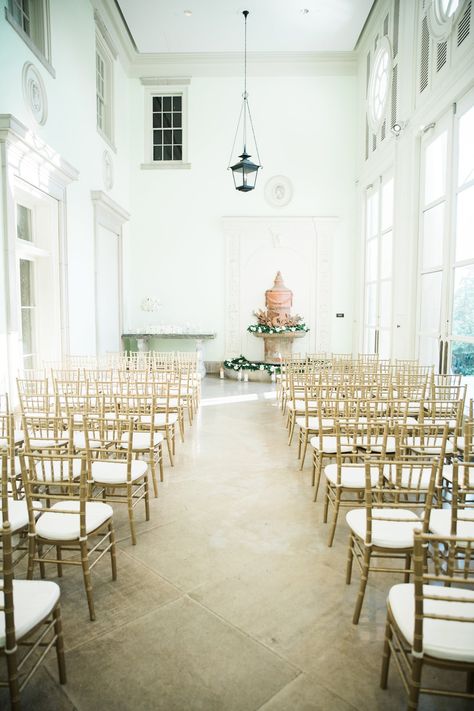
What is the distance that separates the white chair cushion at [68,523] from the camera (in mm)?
2572

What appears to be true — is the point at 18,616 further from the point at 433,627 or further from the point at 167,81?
the point at 167,81

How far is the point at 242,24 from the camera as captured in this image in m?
11.3

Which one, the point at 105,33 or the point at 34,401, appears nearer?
the point at 34,401

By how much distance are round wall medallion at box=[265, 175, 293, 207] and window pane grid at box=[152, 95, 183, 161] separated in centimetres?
261

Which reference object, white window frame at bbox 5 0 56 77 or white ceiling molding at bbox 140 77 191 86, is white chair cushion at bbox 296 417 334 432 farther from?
white ceiling molding at bbox 140 77 191 86

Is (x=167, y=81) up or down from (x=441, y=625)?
up

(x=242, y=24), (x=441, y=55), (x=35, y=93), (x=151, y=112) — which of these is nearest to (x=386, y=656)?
(x=35, y=93)

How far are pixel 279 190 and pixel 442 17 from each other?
6.15 metres

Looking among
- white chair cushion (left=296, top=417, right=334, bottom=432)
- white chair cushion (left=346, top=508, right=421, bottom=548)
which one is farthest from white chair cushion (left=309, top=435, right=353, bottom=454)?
white chair cushion (left=346, top=508, right=421, bottom=548)

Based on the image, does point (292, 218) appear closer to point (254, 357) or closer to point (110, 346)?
point (254, 357)

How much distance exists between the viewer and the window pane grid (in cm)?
1302

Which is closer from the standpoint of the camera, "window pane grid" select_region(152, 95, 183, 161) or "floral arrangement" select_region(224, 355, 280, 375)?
"floral arrangement" select_region(224, 355, 280, 375)

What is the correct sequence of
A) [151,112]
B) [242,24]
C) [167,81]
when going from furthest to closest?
[151,112] < [167,81] < [242,24]

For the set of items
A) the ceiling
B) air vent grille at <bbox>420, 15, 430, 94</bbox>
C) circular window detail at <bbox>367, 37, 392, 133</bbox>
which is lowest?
air vent grille at <bbox>420, 15, 430, 94</bbox>
